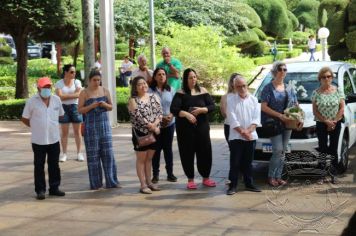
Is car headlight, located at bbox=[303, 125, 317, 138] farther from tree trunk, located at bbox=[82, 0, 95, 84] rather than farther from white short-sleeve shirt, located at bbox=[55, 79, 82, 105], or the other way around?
tree trunk, located at bbox=[82, 0, 95, 84]

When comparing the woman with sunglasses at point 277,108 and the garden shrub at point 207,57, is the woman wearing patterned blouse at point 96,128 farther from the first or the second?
the garden shrub at point 207,57

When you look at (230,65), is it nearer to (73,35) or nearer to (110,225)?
(73,35)

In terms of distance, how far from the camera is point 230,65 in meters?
17.8

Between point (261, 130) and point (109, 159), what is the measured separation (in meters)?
2.14

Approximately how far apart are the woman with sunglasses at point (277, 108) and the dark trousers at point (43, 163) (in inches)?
110

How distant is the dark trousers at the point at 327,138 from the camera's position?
7928 mm

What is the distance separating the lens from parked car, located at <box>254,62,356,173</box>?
8055 millimetres

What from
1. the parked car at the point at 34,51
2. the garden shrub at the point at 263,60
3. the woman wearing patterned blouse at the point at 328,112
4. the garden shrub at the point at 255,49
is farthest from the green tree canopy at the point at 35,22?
the parked car at the point at 34,51

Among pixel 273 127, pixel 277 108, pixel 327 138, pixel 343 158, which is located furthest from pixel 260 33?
pixel 273 127

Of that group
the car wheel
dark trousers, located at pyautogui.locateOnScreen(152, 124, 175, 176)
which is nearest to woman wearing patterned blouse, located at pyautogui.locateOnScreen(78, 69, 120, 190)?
dark trousers, located at pyautogui.locateOnScreen(152, 124, 175, 176)

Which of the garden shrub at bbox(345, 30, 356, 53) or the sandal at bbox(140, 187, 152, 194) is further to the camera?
the garden shrub at bbox(345, 30, 356, 53)

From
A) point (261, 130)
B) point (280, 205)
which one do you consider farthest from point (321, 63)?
point (280, 205)

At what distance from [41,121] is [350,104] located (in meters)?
4.67

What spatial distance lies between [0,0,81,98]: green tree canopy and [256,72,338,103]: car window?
325 inches
